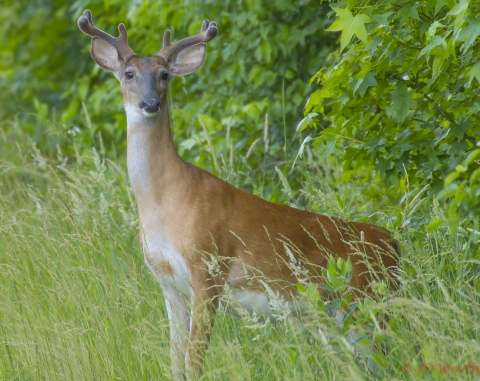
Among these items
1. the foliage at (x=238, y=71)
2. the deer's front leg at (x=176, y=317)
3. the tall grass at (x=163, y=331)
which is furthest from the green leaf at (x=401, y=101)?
the foliage at (x=238, y=71)

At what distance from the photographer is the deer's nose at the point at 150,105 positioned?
190 inches

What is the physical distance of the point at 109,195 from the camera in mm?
6117

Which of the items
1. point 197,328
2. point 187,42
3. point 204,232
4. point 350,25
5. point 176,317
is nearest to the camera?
point 350,25

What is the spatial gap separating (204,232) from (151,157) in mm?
600

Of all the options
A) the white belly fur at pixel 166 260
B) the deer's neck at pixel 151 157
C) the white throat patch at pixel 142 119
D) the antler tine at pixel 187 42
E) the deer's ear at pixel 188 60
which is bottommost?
the white belly fur at pixel 166 260

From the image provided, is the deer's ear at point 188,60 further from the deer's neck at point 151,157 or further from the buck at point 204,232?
the deer's neck at point 151,157

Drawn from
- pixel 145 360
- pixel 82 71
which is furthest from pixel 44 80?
pixel 145 360

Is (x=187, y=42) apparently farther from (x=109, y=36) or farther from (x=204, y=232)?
(x=204, y=232)

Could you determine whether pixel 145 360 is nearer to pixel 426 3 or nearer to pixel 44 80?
pixel 426 3

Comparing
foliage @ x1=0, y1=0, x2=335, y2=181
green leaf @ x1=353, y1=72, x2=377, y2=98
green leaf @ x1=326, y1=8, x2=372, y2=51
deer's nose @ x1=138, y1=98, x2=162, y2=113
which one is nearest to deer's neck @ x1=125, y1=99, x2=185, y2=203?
deer's nose @ x1=138, y1=98, x2=162, y2=113

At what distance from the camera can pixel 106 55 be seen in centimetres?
546

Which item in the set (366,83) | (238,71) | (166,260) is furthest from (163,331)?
(238,71)

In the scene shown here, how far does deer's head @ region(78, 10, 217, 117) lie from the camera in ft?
16.3

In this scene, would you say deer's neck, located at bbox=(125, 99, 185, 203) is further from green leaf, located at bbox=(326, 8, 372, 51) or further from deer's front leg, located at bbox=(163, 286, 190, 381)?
green leaf, located at bbox=(326, 8, 372, 51)
